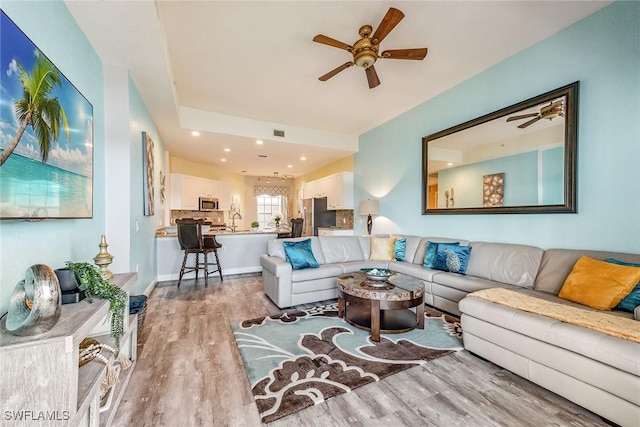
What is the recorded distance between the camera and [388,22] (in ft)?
6.75

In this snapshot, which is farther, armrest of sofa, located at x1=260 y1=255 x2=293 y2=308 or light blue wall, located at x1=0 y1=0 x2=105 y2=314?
armrest of sofa, located at x1=260 y1=255 x2=293 y2=308

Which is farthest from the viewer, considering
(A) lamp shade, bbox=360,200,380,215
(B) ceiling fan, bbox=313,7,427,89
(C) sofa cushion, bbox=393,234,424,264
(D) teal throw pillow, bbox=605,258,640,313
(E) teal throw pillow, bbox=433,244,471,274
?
(A) lamp shade, bbox=360,200,380,215

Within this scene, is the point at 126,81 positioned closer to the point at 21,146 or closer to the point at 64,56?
the point at 64,56

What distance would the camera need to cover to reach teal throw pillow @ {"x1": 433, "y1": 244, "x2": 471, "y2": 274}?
312 centimetres

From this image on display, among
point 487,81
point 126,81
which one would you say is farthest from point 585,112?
point 126,81

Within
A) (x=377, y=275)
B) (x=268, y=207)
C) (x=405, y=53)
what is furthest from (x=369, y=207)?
(x=268, y=207)

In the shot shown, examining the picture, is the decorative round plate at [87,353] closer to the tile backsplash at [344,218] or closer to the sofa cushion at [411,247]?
the sofa cushion at [411,247]

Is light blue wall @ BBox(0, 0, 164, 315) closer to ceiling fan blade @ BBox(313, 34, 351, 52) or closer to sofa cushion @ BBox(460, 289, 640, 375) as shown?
ceiling fan blade @ BBox(313, 34, 351, 52)

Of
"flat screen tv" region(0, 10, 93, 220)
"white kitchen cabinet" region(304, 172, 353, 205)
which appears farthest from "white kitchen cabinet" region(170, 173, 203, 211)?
"flat screen tv" region(0, 10, 93, 220)

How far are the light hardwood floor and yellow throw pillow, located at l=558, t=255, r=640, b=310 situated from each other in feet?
2.79

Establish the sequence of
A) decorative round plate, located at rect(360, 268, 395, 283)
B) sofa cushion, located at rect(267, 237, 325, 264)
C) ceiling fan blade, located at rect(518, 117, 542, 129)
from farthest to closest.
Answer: sofa cushion, located at rect(267, 237, 325, 264) → ceiling fan blade, located at rect(518, 117, 542, 129) → decorative round plate, located at rect(360, 268, 395, 283)

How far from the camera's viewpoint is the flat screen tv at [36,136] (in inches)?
41.4

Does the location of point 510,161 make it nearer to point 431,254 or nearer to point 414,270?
point 431,254

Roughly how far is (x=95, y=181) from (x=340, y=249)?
313cm
